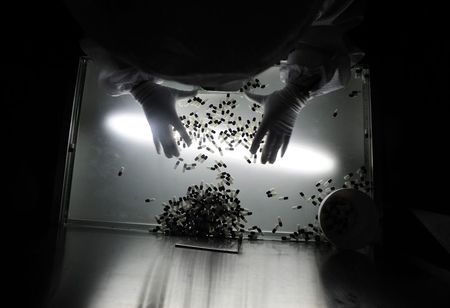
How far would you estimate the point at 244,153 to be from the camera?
155cm

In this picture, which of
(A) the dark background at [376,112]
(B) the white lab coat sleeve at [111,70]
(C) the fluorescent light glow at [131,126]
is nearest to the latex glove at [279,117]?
(B) the white lab coat sleeve at [111,70]

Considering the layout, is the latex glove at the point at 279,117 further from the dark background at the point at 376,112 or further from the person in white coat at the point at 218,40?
the dark background at the point at 376,112

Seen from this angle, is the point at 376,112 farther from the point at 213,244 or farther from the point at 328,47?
the point at 213,244

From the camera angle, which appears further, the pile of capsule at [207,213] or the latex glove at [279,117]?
the pile of capsule at [207,213]

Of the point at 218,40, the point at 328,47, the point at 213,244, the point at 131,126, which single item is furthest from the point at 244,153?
the point at 218,40

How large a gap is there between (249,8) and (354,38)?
1.17 metres

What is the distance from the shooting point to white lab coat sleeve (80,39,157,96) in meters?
0.92

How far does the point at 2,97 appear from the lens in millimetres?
1373

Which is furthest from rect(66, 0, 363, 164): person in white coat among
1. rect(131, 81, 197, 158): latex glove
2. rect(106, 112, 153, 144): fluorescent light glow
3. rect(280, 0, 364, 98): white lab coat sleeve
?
rect(106, 112, 153, 144): fluorescent light glow

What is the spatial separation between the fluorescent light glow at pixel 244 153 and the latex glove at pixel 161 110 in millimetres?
491

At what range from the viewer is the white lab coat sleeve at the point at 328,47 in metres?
0.81

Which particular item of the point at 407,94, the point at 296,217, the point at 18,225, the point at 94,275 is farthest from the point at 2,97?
the point at 407,94

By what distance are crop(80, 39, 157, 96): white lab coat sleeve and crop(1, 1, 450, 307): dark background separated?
2.22ft

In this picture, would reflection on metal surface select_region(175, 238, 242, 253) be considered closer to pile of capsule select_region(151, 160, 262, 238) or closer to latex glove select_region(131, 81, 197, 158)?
pile of capsule select_region(151, 160, 262, 238)
